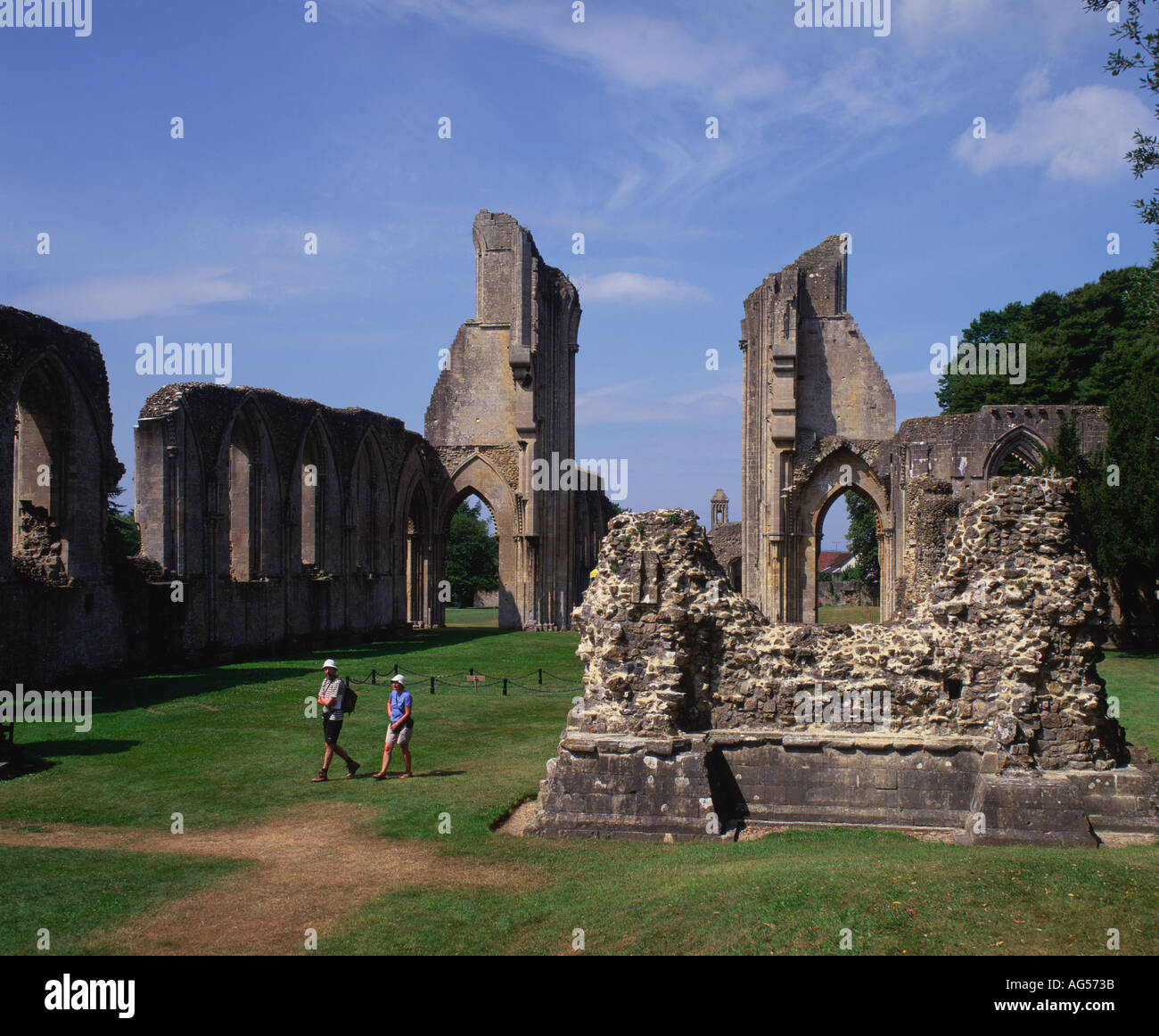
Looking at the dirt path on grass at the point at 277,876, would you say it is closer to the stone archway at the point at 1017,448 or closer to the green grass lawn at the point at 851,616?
the stone archway at the point at 1017,448

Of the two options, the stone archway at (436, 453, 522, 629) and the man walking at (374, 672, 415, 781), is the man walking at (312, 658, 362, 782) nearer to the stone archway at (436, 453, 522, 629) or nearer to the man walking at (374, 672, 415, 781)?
the man walking at (374, 672, 415, 781)

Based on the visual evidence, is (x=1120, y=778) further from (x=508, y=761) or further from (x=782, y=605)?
(x=782, y=605)

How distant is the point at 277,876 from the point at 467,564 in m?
67.6

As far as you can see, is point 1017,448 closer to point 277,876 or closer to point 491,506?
point 491,506

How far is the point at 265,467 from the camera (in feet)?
97.9

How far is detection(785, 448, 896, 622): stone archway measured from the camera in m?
38.1

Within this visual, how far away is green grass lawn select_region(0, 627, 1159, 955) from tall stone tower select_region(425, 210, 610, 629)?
→ 84.7 feet

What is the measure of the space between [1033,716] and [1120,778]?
0.93 meters

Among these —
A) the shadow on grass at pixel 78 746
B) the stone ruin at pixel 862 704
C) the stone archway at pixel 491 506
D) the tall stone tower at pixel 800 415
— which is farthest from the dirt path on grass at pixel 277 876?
the stone archway at pixel 491 506

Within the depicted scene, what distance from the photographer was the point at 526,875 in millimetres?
8938

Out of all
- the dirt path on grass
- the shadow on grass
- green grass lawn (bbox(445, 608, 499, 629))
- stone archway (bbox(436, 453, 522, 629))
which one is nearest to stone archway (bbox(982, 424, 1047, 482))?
stone archway (bbox(436, 453, 522, 629))

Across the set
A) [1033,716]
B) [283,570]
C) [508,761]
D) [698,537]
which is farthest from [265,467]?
[1033,716]

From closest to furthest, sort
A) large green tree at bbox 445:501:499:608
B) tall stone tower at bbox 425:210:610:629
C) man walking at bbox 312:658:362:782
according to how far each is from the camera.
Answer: man walking at bbox 312:658:362:782 < tall stone tower at bbox 425:210:610:629 < large green tree at bbox 445:501:499:608

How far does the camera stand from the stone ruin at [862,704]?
1020 centimetres
